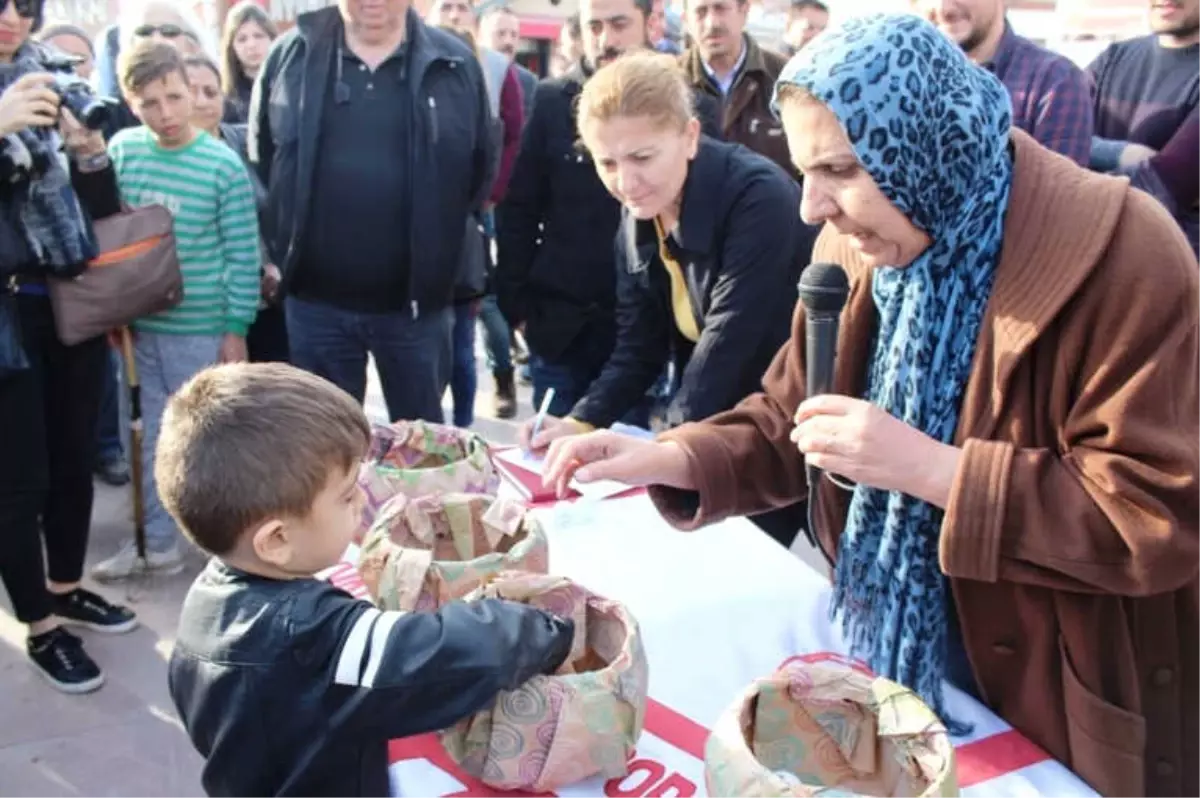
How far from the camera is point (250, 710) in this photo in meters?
1.09

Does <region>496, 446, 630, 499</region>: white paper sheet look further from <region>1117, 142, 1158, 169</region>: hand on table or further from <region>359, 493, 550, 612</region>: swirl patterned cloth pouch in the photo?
<region>1117, 142, 1158, 169</region>: hand on table

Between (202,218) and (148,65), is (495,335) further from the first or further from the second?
(148,65)

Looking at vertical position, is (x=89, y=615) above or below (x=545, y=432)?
below

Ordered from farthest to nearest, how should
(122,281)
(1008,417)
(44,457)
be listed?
1. (122,281)
2. (44,457)
3. (1008,417)

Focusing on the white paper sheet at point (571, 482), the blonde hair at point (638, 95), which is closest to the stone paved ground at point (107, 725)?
the white paper sheet at point (571, 482)

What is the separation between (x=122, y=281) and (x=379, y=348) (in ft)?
2.31

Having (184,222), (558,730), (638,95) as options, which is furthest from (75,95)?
(558,730)

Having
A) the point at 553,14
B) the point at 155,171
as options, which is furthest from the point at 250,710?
the point at 553,14

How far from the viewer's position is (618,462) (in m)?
1.53

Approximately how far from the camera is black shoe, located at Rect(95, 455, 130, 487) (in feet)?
13.2

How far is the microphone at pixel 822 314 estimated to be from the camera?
1.27 metres

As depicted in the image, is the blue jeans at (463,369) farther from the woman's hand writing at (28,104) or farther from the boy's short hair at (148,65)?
the woman's hand writing at (28,104)

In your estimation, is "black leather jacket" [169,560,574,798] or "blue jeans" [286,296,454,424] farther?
"blue jeans" [286,296,454,424]

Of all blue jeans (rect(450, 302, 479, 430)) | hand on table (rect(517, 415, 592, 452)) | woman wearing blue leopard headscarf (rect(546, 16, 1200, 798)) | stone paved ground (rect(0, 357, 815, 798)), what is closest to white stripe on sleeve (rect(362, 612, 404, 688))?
woman wearing blue leopard headscarf (rect(546, 16, 1200, 798))
